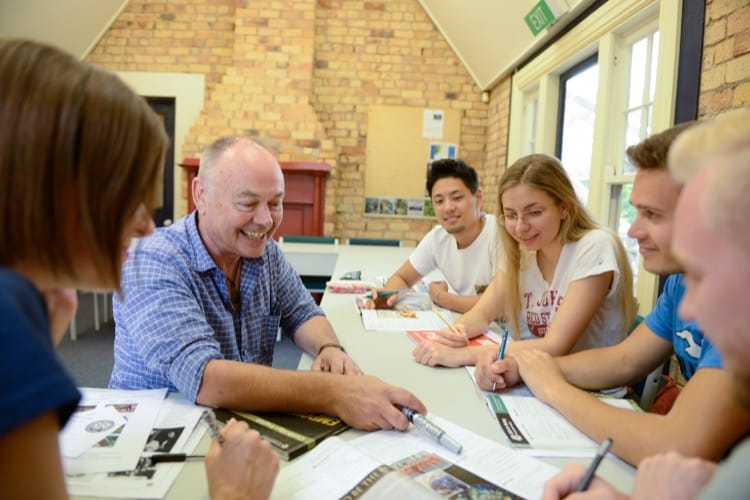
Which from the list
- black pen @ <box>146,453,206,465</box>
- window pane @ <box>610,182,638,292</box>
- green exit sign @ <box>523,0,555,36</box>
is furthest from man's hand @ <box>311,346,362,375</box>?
green exit sign @ <box>523,0,555,36</box>

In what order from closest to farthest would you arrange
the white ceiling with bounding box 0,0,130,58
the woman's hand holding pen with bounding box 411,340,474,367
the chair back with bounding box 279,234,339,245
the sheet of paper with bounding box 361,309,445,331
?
the woman's hand holding pen with bounding box 411,340,474,367 < the sheet of paper with bounding box 361,309,445,331 < the white ceiling with bounding box 0,0,130,58 < the chair back with bounding box 279,234,339,245

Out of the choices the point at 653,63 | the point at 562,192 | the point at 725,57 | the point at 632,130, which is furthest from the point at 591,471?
the point at 632,130

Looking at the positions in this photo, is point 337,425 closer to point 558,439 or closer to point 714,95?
point 558,439

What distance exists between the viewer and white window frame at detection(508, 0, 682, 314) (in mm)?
2398

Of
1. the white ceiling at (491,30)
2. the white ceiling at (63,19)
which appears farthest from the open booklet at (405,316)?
the white ceiling at (63,19)

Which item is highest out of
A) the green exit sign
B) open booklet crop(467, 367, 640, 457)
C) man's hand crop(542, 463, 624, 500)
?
the green exit sign

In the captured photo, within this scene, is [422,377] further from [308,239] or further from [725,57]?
[308,239]

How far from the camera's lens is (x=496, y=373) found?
127 cm

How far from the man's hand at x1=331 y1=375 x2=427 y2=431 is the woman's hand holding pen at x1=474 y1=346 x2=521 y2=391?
0.29 meters

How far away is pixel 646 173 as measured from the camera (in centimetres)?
123

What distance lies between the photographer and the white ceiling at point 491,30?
387 centimetres

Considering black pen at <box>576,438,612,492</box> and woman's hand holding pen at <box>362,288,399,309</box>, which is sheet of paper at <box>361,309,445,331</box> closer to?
woman's hand holding pen at <box>362,288,399,309</box>

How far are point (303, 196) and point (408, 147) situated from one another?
4.76ft

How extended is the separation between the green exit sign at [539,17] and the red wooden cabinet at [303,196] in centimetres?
251
